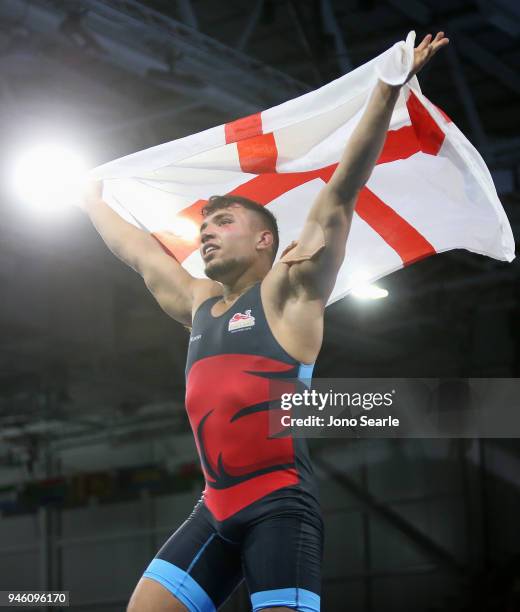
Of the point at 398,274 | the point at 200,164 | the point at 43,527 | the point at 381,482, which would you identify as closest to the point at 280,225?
the point at 200,164

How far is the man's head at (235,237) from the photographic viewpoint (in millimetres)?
3291

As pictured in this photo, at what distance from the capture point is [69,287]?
37.0 feet

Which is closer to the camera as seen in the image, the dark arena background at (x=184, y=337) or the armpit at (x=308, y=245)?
the armpit at (x=308, y=245)

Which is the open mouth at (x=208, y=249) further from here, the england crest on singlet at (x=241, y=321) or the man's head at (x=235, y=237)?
the england crest on singlet at (x=241, y=321)

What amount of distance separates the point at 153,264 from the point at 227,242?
45cm

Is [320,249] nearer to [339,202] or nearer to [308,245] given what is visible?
[308,245]

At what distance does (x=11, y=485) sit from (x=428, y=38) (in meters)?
13.2

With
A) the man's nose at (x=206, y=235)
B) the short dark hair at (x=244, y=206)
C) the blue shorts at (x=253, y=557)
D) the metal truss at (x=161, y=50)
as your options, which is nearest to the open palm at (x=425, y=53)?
the short dark hair at (x=244, y=206)

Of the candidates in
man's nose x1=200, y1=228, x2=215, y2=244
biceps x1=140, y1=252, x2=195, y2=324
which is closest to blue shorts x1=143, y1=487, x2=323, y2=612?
biceps x1=140, y1=252, x2=195, y2=324

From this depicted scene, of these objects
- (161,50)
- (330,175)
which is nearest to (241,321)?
(330,175)

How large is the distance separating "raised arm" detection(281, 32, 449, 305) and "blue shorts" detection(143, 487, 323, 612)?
0.65 m

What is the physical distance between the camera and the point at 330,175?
12.7ft

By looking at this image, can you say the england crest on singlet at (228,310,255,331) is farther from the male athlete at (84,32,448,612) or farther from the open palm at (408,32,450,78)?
the open palm at (408,32,450,78)

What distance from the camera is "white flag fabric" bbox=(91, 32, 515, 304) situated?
3.68 metres
